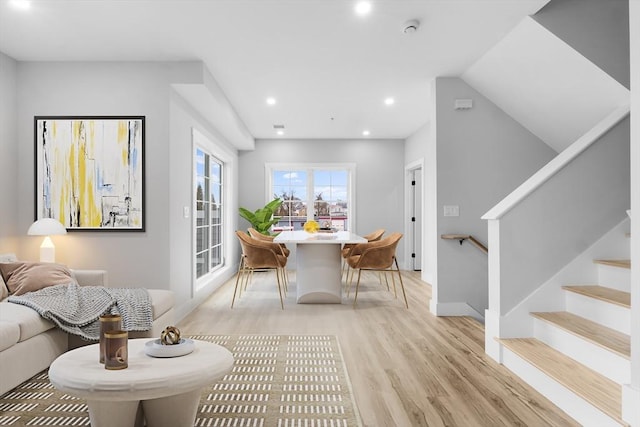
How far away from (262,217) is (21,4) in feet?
16.8

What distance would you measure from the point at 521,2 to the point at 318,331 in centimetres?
307

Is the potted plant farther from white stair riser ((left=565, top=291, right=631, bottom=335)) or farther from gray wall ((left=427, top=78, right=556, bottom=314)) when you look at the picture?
white stair riser ((left=565, top=291, right=631, bottom=335))

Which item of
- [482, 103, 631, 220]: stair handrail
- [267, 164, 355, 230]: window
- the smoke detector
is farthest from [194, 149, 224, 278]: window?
[482, 103, 631, 220]: stair handrail

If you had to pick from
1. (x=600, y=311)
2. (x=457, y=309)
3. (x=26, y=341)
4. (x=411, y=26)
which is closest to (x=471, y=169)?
(x=457, y=309)

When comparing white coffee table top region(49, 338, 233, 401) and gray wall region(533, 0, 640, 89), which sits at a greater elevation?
gray wall region(533, 0, 640, 89)

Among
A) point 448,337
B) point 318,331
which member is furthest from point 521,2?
point 318,331

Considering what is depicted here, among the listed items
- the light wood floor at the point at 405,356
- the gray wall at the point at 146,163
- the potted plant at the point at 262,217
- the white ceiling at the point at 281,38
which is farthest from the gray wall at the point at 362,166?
the gray wall at the point at 146,163

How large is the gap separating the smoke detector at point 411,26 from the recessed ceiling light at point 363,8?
369 mm

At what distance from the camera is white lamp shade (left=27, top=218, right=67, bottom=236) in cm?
370

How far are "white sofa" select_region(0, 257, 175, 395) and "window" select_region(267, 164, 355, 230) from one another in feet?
17.3

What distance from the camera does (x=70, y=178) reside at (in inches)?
159

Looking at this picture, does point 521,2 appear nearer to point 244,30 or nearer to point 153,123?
point 244,30

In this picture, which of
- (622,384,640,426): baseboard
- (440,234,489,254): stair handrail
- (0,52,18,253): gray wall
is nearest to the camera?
(622,384,640,426): baseboard

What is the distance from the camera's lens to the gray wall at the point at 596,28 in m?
3.28
